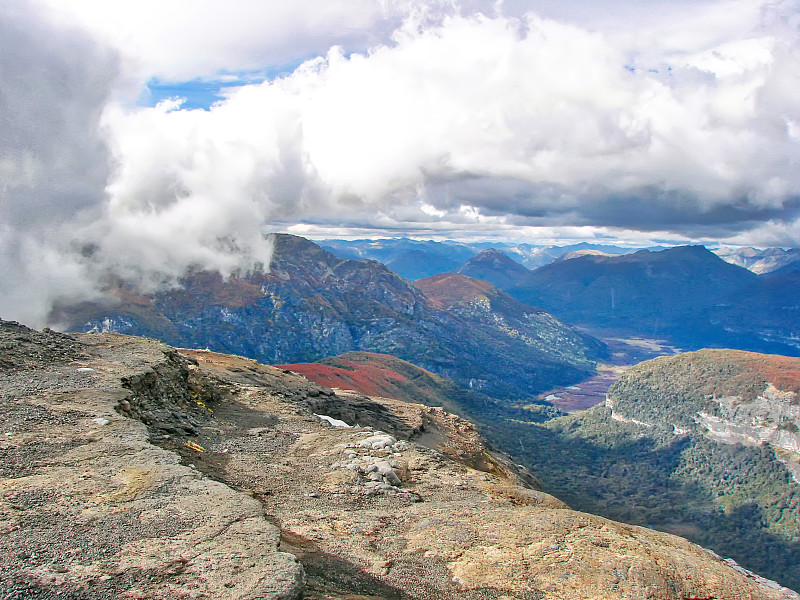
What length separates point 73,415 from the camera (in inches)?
805

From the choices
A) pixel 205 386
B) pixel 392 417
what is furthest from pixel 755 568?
pixel 205 386

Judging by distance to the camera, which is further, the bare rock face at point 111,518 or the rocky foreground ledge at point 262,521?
the rocky foreground ledge at point 262,521

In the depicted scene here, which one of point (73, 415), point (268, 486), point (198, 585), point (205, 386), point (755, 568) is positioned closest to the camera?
point (198, 585)

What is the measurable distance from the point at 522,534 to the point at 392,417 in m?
38.7

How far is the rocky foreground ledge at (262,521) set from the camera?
10820mm

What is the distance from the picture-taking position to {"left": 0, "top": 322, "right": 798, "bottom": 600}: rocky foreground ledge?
10820mm

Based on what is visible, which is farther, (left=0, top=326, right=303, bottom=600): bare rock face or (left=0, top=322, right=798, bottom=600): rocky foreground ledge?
(left=0, top=322, right=798, bottom=600): rocky foreground ledge

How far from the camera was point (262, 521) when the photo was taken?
14.1 meters

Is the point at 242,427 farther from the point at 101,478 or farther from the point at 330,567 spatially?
the point at 330,567

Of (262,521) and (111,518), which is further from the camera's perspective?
(262,521)

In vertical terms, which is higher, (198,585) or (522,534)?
(198,585)

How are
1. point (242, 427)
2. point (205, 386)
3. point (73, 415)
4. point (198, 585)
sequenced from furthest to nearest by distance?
point (205, 386) → point (242, 427) → point (73, 415) → point (198, 585)

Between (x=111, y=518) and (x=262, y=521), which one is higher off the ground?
(x=111, y=518)

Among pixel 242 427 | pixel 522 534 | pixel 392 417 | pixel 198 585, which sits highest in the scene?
pixel 198 585
